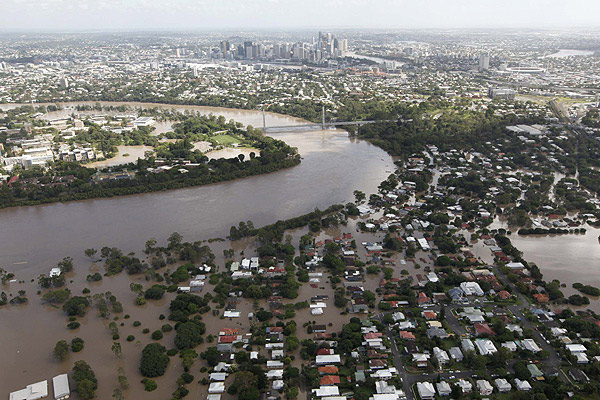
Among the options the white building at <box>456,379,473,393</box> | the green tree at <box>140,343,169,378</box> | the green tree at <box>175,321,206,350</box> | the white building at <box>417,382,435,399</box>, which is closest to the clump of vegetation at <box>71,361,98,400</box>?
the green tree at <box>140,343,169,378</box>

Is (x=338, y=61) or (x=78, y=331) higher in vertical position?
(x=338, y=61)

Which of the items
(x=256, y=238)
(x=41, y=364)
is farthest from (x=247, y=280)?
(x=41, y=364)

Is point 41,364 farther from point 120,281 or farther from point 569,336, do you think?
point 569,336

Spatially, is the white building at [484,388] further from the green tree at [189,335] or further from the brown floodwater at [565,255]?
the green tree at [189,335]

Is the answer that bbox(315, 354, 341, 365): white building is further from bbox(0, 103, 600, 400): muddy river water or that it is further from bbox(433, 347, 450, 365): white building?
bbox(433, 347, 450, 365): white building

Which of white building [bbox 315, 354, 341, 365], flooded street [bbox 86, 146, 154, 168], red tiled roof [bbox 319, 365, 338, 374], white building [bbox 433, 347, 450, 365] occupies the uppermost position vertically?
flooded street [bbox 86, 146, 154, 168]

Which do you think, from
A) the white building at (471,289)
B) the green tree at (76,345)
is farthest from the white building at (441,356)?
the green tree at (76,345)
